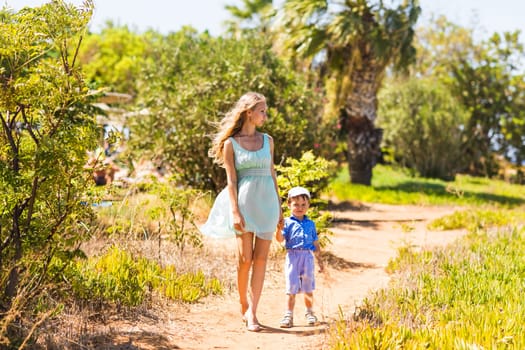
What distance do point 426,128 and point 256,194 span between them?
2015cm

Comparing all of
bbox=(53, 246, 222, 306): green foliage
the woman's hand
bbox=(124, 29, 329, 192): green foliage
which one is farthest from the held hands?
bbox=(124, 29, 329, 192): green foliage

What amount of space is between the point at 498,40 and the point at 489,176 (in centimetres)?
599

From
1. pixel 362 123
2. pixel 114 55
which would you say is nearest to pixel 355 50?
pixel 362 123

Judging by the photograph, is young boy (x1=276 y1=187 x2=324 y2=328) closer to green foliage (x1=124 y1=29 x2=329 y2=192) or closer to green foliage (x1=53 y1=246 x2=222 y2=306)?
green foliage (x1=53 y1=246 x2=222 y2=306)

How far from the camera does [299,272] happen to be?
5324 mm

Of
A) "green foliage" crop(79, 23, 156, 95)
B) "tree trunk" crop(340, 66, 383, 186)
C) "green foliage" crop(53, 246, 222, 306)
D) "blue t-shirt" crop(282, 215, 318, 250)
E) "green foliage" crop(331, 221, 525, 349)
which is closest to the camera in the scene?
"green foliage" crop(331, 221, 525, 349)

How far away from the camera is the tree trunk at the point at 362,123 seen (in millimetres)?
17297

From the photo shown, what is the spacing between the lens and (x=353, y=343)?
4.08 meters

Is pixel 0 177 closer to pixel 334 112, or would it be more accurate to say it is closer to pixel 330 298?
pixel 330 298

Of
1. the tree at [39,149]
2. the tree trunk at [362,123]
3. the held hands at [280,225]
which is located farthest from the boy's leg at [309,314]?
the tree trunk at [362,123]

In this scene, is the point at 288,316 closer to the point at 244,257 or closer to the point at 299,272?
the point at 299,272

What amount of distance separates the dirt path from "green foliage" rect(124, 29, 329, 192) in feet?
7.42

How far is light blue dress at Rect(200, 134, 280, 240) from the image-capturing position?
5.06 metres

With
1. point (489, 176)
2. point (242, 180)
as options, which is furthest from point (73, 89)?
point (489, 176)
